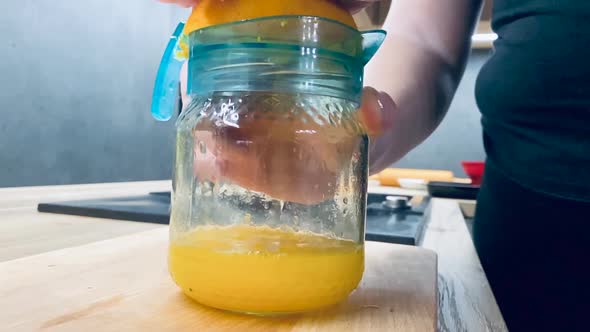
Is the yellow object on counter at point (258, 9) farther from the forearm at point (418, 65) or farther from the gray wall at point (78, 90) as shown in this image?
the gray wall at point (78, 90)

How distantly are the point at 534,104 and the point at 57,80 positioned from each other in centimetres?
145

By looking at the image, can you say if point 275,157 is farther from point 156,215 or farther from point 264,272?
point 156,215

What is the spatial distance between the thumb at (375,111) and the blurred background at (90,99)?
133 cm

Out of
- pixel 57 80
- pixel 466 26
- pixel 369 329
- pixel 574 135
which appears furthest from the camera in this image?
Result: pixel 57 80

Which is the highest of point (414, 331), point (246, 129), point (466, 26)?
point (466, 26)

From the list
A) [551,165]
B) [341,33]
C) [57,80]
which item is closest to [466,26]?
[551,165]

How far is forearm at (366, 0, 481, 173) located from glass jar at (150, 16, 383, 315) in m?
0.18

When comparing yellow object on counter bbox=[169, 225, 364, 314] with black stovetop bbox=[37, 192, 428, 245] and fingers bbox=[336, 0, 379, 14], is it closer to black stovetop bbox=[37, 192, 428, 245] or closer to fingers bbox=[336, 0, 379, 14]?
fingers bbox=[336, 0, 379, 14]

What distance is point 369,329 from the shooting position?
0.32 metres

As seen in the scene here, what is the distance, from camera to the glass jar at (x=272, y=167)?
332 millimetres

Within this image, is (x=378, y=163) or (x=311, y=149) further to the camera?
(x=378, y=163)

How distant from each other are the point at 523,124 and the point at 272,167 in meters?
0.41

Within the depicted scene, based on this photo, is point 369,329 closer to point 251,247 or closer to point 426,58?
point 251,247

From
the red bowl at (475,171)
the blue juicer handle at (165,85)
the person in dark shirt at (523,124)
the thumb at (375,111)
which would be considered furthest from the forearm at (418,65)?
the red bowl at (475,171)
